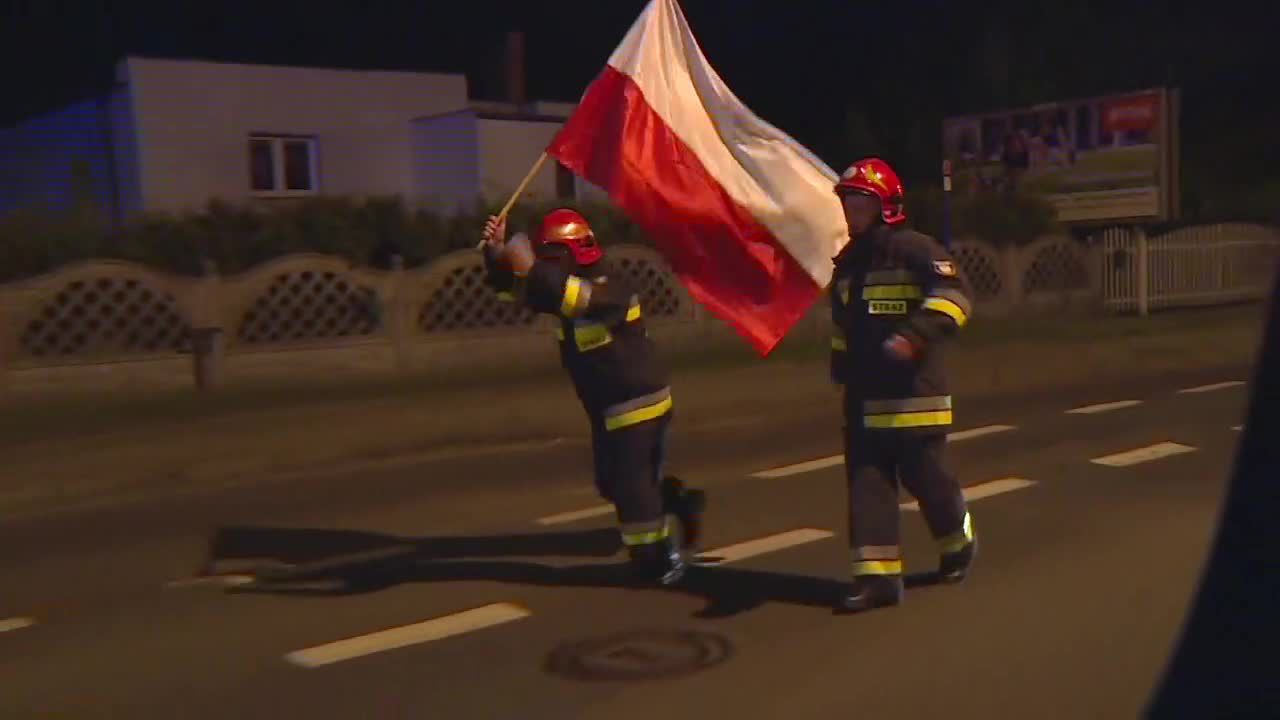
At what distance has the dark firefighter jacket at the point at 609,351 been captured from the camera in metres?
6.10

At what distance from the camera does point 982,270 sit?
21.3m

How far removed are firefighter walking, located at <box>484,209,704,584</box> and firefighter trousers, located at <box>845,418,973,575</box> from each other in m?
0.93

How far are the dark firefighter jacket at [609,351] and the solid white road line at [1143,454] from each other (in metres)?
4.12

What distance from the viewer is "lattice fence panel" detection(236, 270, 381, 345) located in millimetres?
14336

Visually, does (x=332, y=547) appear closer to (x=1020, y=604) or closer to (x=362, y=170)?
(x=1020, y=604)

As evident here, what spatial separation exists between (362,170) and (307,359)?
10.2 meters

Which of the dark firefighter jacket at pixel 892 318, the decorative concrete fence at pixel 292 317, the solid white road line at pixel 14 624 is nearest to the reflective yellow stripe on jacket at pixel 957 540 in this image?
the dark firefighter jacket at pixel 892 318

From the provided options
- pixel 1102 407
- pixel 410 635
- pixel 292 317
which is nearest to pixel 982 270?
pixel 1102 407

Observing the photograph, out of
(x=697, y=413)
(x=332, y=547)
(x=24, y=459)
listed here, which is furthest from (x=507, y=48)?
(x=332, y=547)

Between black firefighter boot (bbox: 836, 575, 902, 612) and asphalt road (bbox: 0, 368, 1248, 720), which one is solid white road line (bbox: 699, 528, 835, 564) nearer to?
asphalt road (bbox: 0, 368, 1248, 720)

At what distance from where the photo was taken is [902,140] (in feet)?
110

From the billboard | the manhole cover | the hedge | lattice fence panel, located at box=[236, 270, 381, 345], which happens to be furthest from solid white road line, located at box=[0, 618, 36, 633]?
the billboard

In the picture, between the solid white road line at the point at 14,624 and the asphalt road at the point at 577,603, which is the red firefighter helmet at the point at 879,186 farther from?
the solid white road line at the point at 14,624

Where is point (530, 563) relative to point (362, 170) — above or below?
below
